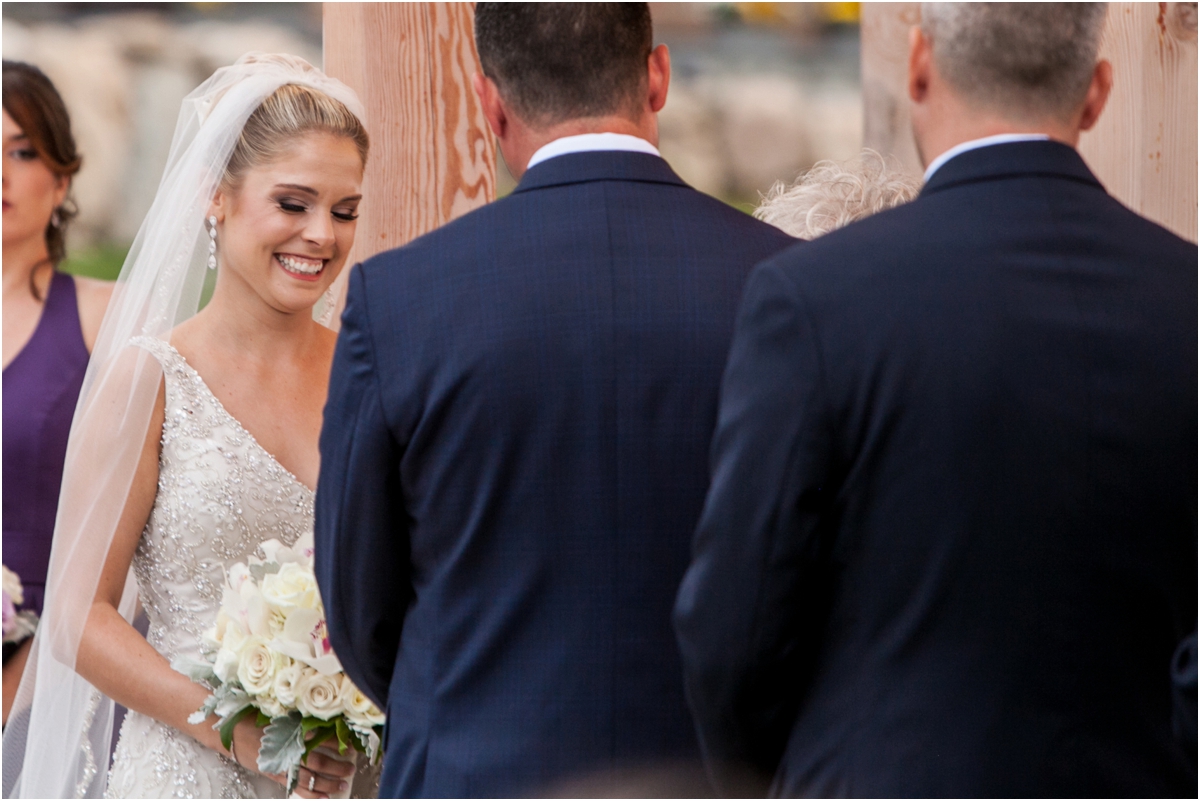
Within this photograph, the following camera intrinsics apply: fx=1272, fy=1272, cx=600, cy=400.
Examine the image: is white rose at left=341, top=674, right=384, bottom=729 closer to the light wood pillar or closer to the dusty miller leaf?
the dusty miller leaf

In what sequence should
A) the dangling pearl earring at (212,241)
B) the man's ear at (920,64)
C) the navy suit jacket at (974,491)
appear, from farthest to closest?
1. the dangling pearl earring at (212,241)
2. the man's ear at (920,64)
3. the navy suit jacket at (974,491)

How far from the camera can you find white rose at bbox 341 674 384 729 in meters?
2.23

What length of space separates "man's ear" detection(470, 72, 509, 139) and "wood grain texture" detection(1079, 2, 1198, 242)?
2027 millimetres

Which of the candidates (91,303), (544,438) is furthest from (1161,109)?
(91,303)

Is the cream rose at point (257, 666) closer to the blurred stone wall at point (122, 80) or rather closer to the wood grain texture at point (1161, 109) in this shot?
the blurred stone wall at point (122, 80)

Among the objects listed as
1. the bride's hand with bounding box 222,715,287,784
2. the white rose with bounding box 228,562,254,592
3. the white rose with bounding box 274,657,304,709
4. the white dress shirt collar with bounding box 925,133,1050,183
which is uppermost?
the white dress shirt collar with bounding box 925,133,1050,183

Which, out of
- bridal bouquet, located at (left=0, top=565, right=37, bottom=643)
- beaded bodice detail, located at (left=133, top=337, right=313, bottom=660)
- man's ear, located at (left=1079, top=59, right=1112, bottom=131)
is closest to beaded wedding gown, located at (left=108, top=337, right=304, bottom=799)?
beaded bodice detail, located at (left=133, top=337, right=313, bottom=660)

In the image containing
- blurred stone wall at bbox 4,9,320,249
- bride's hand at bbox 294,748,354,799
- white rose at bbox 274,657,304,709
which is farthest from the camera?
blurred stone wall at bbox 4,9,320,249

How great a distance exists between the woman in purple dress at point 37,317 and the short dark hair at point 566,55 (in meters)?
2.52

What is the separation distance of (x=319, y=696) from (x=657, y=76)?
1.21 metres

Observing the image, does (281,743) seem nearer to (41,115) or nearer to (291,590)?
(291,590)

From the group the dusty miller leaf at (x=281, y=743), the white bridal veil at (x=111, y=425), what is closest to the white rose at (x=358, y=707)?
the dusty miller leaf at (x=281, y=743)

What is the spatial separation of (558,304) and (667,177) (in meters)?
0.27

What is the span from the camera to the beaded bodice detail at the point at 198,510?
8.84 ft
